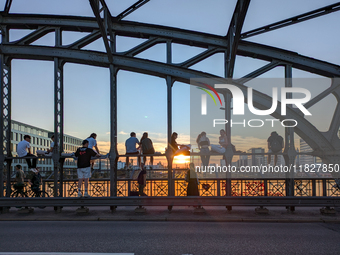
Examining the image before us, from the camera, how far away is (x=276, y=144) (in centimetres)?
1126

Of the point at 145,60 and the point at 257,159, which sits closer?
the point at 145,60

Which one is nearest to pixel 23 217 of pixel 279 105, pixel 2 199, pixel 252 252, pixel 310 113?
pixel 2 199

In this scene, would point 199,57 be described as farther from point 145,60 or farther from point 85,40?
point 85,40

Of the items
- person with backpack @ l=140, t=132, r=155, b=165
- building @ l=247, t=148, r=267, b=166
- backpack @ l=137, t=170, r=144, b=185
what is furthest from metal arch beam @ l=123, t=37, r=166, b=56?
building @ l=247, t=148, r=267, b=166

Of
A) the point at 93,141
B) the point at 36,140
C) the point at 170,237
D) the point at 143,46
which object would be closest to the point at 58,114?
the point at 93,141

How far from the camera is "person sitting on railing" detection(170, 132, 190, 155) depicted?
36.8ft

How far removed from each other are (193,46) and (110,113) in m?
4.13

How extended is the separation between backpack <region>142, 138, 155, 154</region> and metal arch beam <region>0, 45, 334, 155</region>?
99.9 inches

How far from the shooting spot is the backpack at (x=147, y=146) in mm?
11766

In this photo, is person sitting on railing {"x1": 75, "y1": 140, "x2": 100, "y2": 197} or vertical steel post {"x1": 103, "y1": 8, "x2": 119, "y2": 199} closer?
person sitting on railing {"x1": 75, "y1": 140, "x2": 100, "y2": 197}

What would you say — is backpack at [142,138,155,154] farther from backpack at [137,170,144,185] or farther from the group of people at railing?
backpack at [137,170,144,185]

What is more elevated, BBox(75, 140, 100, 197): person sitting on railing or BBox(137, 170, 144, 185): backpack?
BBox(75, 140, 100, 197): person sitting on railing

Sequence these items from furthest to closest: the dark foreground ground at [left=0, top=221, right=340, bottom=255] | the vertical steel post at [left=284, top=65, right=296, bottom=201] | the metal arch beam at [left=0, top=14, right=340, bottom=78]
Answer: the metal arch beam at [left=0, top=14, right=340, bottom=78] → the vertical steel post at [left=284, top=65, right=296, bottom=201] → the dark foreground ground at [left=0, top=221, right=340, bottom=255]

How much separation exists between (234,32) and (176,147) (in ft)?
15.3
